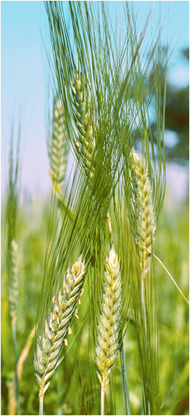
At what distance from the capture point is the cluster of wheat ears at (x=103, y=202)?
1.77ft

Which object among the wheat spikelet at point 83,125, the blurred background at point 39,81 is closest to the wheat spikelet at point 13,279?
the blurred background at point 39,81

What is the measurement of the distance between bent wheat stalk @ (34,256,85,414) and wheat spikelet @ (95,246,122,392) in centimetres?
6

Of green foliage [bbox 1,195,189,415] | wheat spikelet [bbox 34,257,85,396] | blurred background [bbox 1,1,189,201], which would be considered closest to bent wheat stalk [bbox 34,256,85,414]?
wheat spikelet [bbox 34,257,85,396]

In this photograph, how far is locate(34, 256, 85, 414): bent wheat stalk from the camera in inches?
20.4

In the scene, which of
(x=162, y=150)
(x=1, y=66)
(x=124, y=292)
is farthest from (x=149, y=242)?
(x=1, y=66)

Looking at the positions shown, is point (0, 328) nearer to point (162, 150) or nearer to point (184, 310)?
point (184, 310)

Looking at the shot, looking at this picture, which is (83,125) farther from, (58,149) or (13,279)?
(13,279)

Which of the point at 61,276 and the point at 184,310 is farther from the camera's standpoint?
the point at 184,310

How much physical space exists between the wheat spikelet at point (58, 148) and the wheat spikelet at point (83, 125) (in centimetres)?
9

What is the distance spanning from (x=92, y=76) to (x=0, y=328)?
0.61m

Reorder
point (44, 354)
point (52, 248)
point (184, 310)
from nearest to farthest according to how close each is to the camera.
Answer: point (44, 354) < point (52, 248) < point (184, 310)

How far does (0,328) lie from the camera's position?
0.73 m

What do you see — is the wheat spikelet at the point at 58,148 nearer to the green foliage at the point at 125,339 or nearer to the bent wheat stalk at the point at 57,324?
the green foliage at the point at 125,339

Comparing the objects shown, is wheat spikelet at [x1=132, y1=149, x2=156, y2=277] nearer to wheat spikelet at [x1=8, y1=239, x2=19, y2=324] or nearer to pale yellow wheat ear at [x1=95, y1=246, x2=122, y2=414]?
pale yellow wheat ear at [x1=95, y1=246, x2=122, y2=414]
